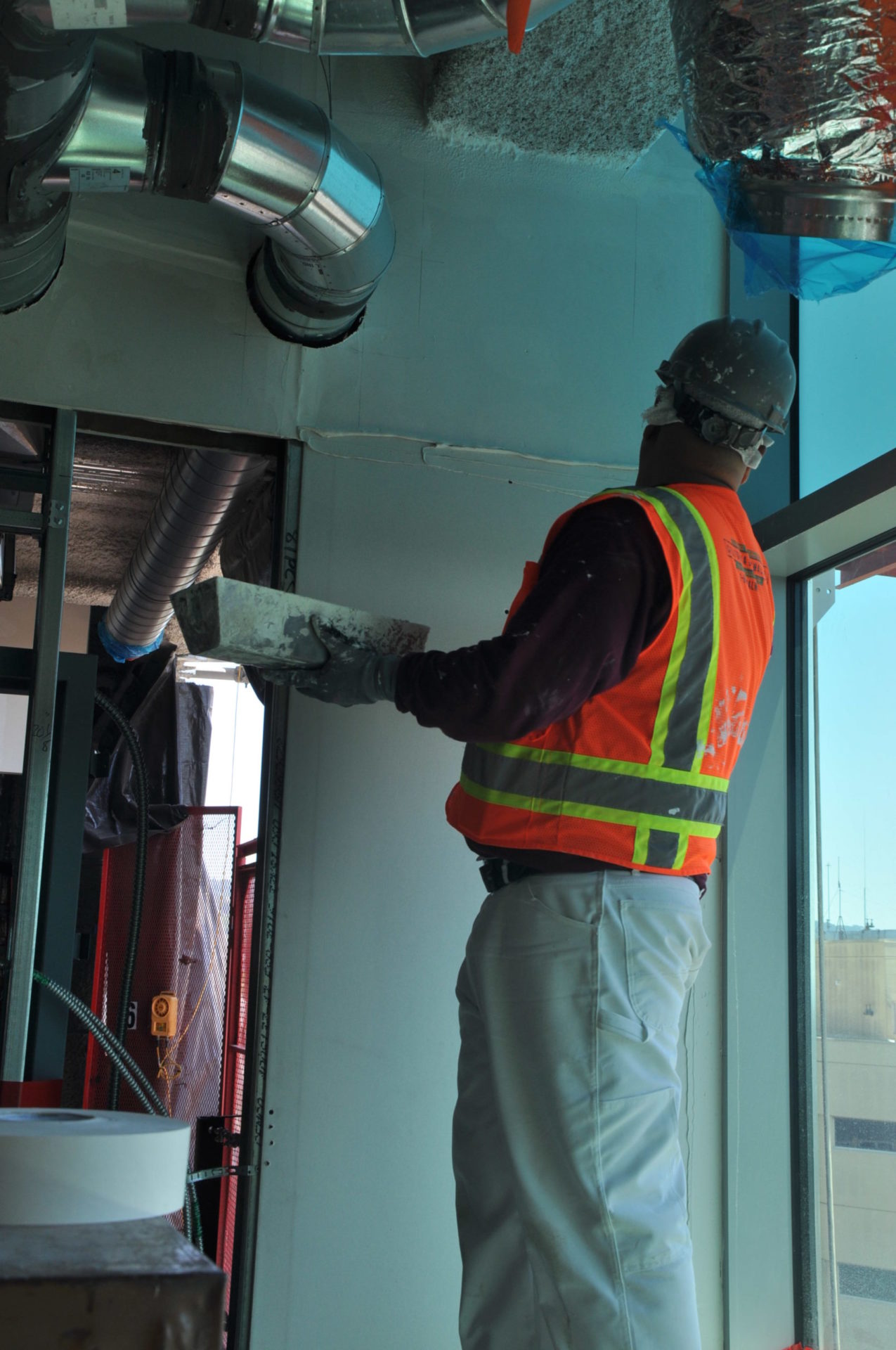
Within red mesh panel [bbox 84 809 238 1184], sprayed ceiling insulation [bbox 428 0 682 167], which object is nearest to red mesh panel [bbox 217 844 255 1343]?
red mesh panel [bbox 84 809 238 1184]

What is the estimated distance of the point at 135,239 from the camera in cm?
238

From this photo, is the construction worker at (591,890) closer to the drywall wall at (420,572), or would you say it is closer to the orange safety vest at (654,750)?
the orange safety vest at (654,750)

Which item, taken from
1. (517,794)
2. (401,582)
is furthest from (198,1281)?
(401,582)

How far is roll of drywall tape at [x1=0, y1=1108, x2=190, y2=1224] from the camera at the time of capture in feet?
2.41

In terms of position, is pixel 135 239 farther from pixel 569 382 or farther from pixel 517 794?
pixel 517 794

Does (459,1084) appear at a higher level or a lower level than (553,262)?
lower

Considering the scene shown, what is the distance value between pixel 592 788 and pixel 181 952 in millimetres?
4518

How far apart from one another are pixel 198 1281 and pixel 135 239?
2186 millimetres

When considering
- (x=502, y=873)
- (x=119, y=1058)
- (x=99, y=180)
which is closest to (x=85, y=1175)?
(x=502, y=873)

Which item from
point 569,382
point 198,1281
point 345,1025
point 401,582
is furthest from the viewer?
point 569,382

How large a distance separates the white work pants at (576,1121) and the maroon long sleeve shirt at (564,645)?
0.10 meters

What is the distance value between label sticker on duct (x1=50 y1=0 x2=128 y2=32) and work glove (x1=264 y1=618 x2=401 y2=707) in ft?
2.87

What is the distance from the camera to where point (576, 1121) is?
1.55m

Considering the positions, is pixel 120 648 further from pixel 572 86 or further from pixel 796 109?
pixel 796 109
